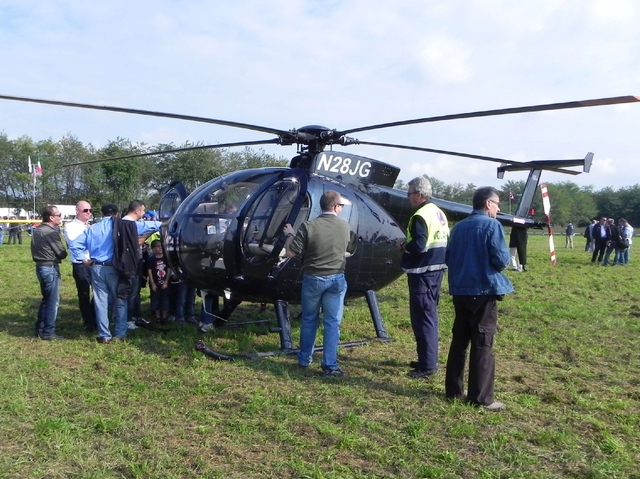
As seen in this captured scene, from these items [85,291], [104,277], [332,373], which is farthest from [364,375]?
[85,291]

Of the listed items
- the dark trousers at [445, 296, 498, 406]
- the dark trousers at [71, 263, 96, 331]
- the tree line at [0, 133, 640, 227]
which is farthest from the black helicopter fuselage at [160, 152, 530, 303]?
the tree line at [0, 133, 640, 227]

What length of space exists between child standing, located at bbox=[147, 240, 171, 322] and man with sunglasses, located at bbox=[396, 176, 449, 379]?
4138 millimetres

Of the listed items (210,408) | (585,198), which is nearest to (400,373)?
(210,408)

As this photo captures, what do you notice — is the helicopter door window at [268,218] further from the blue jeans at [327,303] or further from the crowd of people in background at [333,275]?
the blue jeans at [327,303]

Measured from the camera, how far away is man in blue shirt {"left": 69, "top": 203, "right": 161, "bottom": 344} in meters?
7.20

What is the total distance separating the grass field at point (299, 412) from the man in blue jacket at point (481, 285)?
26 cm

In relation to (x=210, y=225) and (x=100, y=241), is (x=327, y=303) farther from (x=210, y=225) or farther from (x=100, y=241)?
(x=100, y=241)

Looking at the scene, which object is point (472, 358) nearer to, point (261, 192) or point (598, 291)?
point (261, 192)

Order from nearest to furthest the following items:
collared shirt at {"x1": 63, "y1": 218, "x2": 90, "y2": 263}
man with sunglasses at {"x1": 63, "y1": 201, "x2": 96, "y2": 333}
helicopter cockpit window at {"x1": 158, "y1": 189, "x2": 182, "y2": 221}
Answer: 1. collared shirt at {"x1": 63, "y1": 218, "x2": 90, "y2": 263}
2. man with sunglasses at {"x1": 63, "y1": 201, "x2": 96, "y2": 333}
3. helicopter cockpit window at {"x1": 158, "y1": 189, "x2": 182, "y2": 221}

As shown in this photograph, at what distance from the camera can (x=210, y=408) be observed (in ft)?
15.8

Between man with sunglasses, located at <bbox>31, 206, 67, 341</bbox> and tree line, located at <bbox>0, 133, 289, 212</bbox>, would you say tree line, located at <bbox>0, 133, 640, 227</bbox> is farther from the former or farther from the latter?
man with sunglasses, located at <bbox>31, 206, 67, 341</bbox>

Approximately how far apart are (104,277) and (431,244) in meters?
4.10

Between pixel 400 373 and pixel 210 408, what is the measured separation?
210cm

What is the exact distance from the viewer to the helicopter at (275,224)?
6.64m
